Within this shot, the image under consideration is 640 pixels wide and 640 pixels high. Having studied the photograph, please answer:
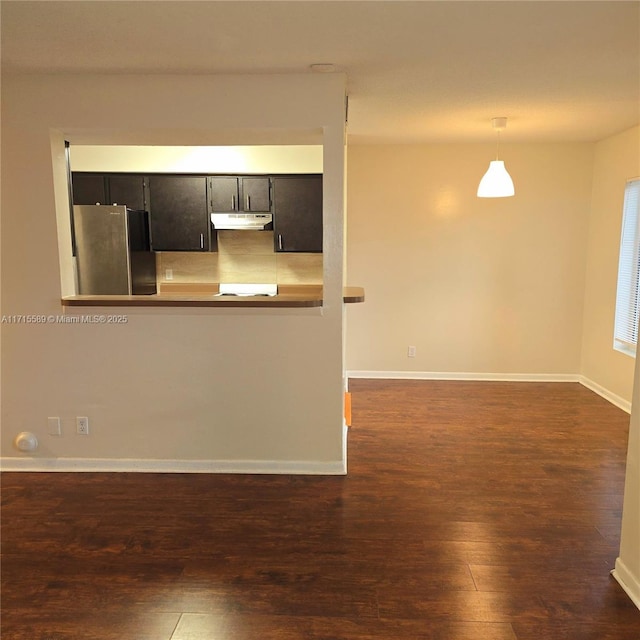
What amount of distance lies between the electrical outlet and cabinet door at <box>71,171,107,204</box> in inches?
106

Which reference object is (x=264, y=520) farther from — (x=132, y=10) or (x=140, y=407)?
(x=132, y=10)

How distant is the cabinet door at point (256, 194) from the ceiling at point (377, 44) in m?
1.77

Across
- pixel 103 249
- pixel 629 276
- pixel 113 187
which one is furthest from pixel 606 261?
pixel 113 187

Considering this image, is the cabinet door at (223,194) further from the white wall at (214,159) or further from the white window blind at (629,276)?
the white window blind at (629,276)

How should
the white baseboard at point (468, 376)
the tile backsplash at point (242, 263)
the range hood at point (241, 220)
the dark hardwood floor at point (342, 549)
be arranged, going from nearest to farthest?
the dark hardwood floor at point (342, 549)
the range hood at point (241, 220)
the white baseboard at point (468, 376)
the tile backsplash at point (242, 263)

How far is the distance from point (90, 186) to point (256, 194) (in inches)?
68.2

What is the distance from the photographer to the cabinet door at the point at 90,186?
5.03m

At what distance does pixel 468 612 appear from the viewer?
2012 millimetres

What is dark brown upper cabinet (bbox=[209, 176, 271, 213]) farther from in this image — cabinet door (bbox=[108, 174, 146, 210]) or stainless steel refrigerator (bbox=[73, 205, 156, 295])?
stainless steel refrigerator (bbox=[73, 205, 156, 295])

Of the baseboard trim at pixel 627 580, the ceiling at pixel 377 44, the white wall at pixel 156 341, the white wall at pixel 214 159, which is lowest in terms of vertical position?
the baseboard trim at pixel 627 580

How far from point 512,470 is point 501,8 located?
2690 millimetres

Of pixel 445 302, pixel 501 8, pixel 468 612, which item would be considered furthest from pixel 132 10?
pixel 445 302

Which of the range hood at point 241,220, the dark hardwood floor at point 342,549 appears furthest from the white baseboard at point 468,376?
the range hood at point 241,220

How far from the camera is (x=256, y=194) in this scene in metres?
5.02
